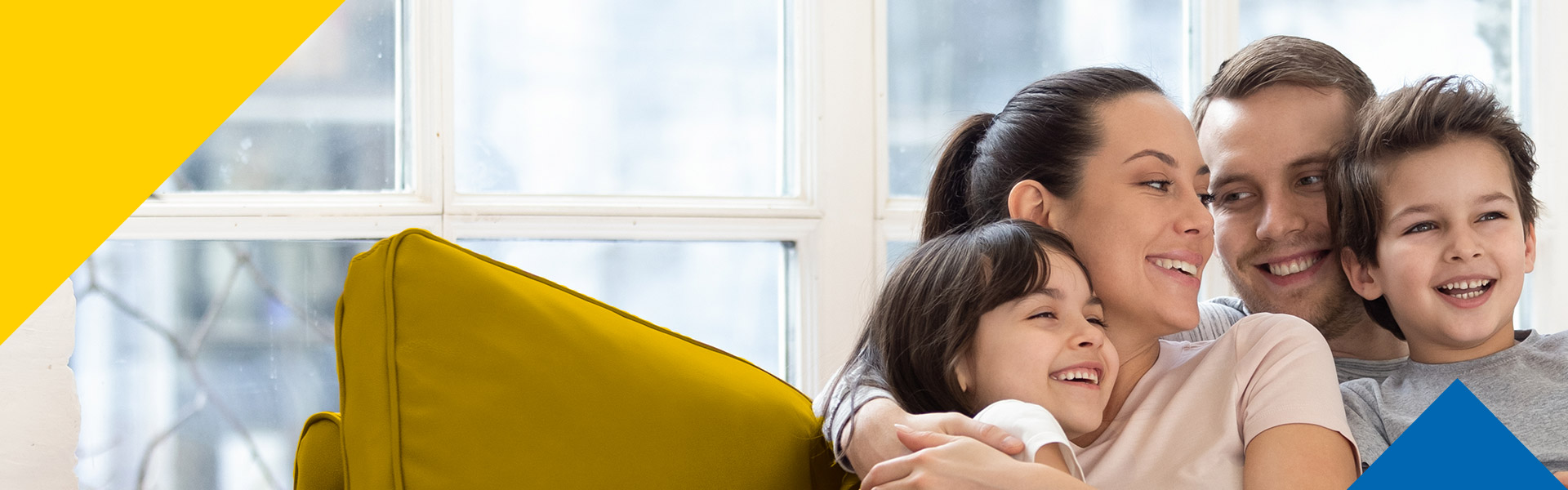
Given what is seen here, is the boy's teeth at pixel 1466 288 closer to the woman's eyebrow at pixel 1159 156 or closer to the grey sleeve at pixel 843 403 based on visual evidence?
the woman's eyebrow at pixel 1159 156

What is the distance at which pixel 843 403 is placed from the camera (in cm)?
114

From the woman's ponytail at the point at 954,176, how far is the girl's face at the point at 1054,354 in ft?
0.89

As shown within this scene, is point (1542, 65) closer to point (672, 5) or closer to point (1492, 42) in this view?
point (1492, 42)

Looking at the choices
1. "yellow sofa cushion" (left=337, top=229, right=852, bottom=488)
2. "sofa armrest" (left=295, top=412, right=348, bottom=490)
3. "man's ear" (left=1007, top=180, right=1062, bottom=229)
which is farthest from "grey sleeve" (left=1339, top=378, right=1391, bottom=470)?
"sofa armrest" (left=295, top=412, right=348, bottom=490)

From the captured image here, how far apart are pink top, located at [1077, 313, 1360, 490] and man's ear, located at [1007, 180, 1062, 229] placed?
23 cm

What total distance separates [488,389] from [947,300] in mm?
480

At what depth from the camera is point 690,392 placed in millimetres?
1040

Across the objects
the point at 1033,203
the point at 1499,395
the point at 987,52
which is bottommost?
the point at 1499,395

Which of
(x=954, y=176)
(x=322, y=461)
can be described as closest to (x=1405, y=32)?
(x=954, y=176)

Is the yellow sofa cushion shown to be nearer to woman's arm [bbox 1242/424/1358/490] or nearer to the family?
the family

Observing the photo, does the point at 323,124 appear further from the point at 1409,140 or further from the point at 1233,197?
the point at 1409,140

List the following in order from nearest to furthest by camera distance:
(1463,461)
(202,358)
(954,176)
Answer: (1463,461), (954,176), (202,358)

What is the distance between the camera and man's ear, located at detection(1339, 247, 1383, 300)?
1.29 metres

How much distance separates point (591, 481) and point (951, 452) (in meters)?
0.33
